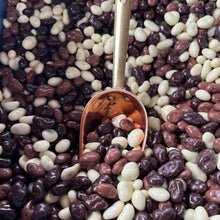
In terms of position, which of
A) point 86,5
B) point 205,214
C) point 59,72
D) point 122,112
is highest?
point 86,5

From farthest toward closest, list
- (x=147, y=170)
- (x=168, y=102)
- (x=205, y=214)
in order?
(x=168, y=102) < (x=147, y=170) < (x=205, y=214)

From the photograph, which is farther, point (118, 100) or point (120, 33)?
point (118, 100)

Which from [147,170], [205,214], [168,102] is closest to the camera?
[205,214]

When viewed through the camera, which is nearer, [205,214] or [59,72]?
[205,214]

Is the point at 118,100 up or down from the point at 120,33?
down

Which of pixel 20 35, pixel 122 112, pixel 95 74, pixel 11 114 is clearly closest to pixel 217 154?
pixel 122 112

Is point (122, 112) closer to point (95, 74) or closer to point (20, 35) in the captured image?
point (95, 74)
